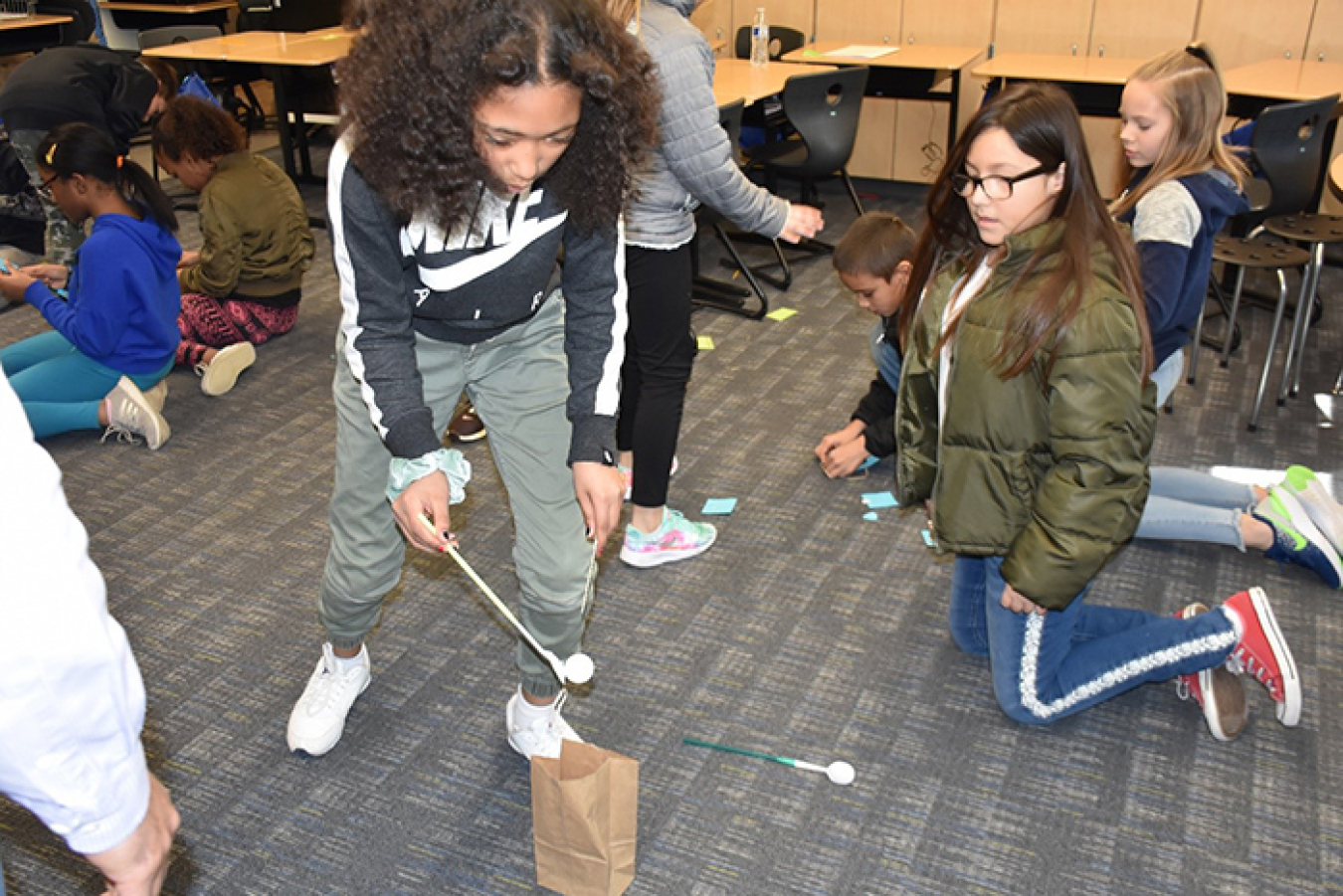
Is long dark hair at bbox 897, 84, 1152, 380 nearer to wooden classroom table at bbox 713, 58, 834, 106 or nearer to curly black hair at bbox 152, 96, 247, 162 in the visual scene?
wooden classroom table at bbox 713, 58, 834, 106

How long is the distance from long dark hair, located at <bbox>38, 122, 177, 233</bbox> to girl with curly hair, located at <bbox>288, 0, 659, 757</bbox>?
73.7 inches

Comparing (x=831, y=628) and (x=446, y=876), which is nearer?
(x=446, y=876)

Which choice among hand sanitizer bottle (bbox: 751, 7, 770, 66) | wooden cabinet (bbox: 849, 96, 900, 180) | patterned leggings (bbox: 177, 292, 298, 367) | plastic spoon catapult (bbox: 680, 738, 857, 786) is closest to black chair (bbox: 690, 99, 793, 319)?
hand sanitizer bottle (bbox: 751, 7, 770, 66)

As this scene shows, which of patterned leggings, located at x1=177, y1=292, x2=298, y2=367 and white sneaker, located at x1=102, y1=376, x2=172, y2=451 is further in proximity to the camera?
patterned leggings, located at x1=177, y1=292, x2=298, y2=367

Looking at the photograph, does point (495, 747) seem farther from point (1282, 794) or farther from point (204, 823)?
point (1282, 794)

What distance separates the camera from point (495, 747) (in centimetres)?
212

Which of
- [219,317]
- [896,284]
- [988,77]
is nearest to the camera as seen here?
[896,284]

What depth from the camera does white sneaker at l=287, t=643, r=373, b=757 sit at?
2.08m

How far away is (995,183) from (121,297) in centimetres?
263

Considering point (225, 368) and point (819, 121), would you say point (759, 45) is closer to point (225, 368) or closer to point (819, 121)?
point (819, 121)

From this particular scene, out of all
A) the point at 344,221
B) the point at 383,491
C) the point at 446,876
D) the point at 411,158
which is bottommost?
the point at 446,876

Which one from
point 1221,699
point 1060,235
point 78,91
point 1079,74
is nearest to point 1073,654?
point 1221,699

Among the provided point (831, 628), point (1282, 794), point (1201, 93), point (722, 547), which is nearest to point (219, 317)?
point (722, 547)

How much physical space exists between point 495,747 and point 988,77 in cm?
419
